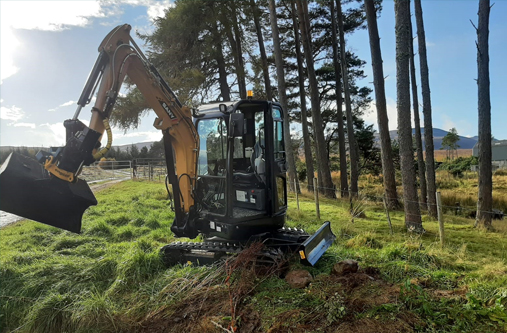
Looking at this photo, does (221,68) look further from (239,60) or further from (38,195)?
(38,195)

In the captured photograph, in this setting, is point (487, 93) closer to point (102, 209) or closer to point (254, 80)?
point (254, 80)

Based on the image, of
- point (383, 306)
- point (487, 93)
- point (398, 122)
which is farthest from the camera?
point (487, 93)

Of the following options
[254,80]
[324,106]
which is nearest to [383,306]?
[254,80]

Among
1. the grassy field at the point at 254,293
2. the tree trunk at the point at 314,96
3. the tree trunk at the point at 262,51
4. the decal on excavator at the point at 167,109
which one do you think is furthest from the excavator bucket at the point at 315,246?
the tree trunk at the point at 262,51

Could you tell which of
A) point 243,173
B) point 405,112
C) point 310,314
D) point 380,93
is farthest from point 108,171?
point 310,314

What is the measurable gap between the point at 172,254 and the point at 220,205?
128 cm

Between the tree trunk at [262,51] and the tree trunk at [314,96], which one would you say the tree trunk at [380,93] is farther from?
the tree trunk at [262,51]

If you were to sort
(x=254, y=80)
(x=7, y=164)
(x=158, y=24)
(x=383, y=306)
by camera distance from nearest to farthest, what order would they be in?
(x=383, y=306) → (x=7, y=164) → (x=158, y=24) → (x=254, y=80)

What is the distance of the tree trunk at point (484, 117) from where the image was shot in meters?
9.24

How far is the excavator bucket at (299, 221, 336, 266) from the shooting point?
14.5ft

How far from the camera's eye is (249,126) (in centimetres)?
538

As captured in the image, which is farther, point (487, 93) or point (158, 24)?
point (158, 24)

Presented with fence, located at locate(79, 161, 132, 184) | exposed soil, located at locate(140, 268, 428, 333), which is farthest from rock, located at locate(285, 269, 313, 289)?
fence, located at locate(79, 161, 132, 184)

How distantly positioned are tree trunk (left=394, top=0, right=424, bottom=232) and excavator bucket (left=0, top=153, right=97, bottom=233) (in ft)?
23.4
